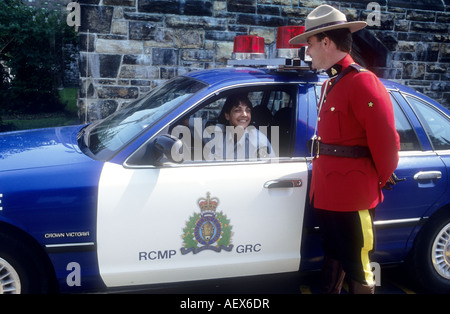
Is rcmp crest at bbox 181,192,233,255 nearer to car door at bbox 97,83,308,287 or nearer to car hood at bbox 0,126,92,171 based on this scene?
car door at bbox 97,83,308,287

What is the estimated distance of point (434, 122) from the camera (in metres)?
3.50

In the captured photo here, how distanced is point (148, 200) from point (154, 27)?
5202mm

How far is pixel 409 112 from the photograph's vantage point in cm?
338

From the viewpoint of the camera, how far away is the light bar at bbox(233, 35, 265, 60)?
374 centimetres

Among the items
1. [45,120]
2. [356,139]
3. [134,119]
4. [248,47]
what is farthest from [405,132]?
[45,120]

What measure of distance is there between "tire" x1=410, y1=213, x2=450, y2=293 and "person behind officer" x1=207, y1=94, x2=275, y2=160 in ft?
4.29

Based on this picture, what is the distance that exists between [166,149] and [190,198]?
0.36m

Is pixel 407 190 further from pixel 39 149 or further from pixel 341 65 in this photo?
pixel 39 149

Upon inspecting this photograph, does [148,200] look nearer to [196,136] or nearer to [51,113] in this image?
[196,136]

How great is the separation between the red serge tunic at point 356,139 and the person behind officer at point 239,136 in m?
0.55

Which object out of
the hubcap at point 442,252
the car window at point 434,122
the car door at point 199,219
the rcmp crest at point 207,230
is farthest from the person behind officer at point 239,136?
the hubcap at point 442,252

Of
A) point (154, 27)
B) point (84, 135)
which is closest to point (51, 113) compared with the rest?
point (154, 27)

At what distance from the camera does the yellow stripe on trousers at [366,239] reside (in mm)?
2709

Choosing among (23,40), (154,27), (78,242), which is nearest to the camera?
(78,242)
